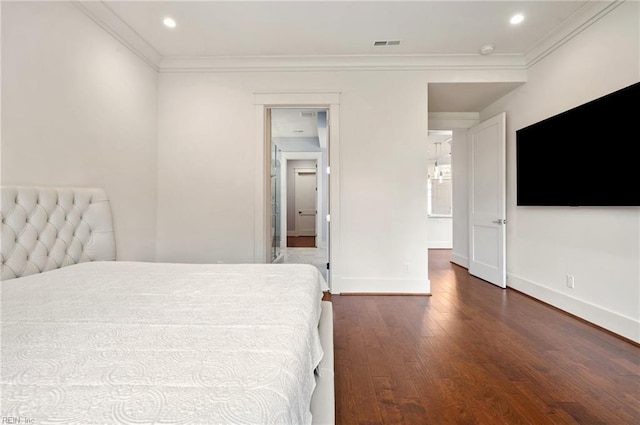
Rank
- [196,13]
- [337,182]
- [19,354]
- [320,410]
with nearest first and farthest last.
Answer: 1. [19,354]
2. [320,410]
3. [196,13]
4. [337,182]

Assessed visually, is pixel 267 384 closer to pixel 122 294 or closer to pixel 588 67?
pixel 122 294

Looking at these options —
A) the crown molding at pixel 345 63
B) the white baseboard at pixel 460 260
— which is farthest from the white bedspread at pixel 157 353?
the white baseboard at pixel 460 260

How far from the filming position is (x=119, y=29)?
2443 millimetres

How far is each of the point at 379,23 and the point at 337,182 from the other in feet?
5.25

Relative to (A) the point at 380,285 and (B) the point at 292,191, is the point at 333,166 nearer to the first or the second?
(A) the point at 380,285

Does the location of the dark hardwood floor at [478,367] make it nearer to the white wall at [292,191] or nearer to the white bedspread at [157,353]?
the white bedspread at [157,353]

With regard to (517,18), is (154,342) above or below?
below

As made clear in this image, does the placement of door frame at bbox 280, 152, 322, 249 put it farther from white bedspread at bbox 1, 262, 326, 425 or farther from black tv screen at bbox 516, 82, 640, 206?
white bedspread at bbox 1, 262, 326, 425

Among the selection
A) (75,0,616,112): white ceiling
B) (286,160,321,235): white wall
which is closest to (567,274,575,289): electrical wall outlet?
(75,0,616,112): white ceiling

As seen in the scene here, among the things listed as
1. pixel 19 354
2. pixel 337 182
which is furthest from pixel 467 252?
pixel 19 354

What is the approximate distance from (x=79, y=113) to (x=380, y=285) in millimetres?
3275

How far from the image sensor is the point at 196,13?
2.34 m

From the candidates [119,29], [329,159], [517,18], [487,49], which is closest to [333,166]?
[329,159]

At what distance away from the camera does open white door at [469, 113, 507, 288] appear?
3.33 meters
